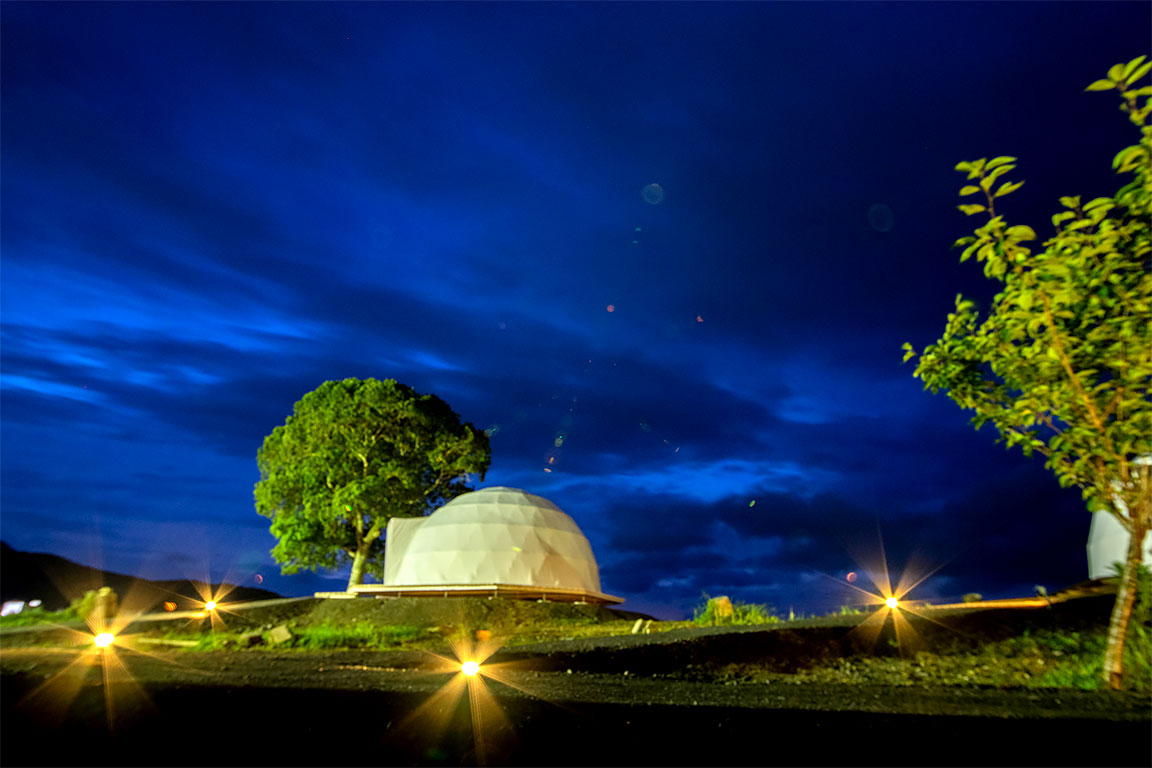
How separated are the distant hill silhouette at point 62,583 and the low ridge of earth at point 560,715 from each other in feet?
79.3

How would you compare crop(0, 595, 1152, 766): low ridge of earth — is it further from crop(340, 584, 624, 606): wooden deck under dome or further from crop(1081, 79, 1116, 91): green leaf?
crop(340, 584, 624, 606): wooden deck under dome

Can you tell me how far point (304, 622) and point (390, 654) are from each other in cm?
848

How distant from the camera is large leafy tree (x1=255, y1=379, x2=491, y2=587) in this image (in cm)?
2773

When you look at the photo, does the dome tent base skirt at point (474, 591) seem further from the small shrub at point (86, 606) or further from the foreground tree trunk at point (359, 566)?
the small shrub at point (86, 606)

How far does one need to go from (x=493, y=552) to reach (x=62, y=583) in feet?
81.6

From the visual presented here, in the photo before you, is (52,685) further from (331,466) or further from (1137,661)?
(331,466)

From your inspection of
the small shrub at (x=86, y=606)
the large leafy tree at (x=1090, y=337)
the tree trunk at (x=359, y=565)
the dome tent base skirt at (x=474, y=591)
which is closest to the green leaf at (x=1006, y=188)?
the large leafy tree at (x=1090, y=337)

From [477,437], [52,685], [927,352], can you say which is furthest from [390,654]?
[477,437]

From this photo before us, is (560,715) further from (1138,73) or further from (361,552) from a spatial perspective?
(361,552)

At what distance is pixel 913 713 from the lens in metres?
5.42

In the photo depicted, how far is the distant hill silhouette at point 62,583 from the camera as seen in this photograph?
3084 centimetres

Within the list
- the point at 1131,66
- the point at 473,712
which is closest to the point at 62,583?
the point at 473,712

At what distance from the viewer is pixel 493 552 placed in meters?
23.7

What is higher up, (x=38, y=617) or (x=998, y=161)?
(x=998, y=161)
